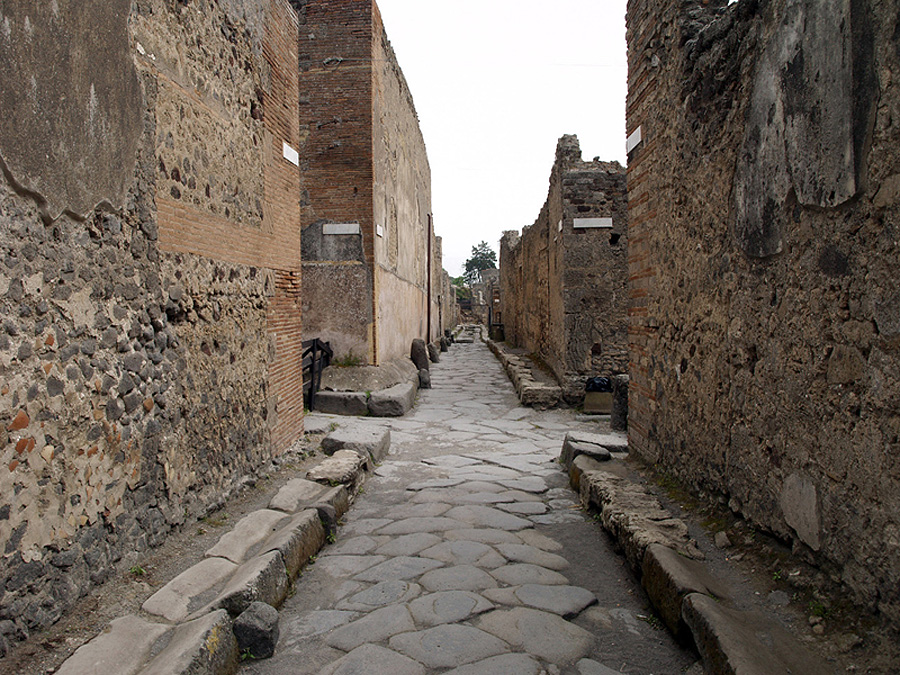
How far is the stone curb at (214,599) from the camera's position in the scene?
6.37 ft

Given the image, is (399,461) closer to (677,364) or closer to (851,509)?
(677,364)

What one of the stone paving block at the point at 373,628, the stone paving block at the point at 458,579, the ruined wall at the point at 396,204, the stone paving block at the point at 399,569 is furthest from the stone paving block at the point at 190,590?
the ruined wall at the point at 396,204

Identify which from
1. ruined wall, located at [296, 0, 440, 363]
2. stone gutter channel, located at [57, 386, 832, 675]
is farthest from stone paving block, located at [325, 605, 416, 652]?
ruined wall, located at [296, 0, 440, 363]

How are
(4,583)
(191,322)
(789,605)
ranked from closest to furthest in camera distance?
(4,583)
(789,605)
(191,322)

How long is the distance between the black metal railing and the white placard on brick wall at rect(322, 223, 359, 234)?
1473mm

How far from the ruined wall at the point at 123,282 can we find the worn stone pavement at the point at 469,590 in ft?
2.74

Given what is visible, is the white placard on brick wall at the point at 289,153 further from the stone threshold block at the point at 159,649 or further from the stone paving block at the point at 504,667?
the stone paving block at the point at 504,667

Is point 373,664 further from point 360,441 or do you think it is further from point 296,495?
point 360,441

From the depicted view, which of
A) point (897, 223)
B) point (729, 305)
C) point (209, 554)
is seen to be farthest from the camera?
point (729, 305)

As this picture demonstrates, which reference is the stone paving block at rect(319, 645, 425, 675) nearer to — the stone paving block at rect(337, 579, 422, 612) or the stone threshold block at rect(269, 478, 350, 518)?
the stone paving block at rect(337, 579, 422, 612)

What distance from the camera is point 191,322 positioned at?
3326mm

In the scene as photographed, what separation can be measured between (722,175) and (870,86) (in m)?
1.26

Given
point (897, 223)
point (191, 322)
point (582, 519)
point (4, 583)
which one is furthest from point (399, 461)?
point (897, 223)

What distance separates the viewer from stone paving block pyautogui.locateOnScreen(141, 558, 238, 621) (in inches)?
91.4
